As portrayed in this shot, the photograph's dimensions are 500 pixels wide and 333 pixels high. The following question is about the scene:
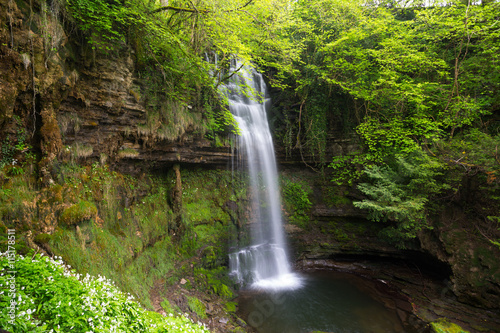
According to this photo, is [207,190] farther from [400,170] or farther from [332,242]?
[400,170]

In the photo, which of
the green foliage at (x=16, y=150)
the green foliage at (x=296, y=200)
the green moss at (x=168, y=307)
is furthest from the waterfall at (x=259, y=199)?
the green foliage at (x=16, y=150)

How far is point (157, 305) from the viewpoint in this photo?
239 inches

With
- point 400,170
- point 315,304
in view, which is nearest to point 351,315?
point 315,304

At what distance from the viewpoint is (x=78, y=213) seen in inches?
200

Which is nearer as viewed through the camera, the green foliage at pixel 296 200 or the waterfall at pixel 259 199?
the waterfall at pixel 259 199

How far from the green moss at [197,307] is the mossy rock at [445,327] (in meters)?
7.15

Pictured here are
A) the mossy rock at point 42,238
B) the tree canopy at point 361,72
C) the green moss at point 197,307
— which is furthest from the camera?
the tree canopy at point 361,72

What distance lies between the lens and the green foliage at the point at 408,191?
813cm

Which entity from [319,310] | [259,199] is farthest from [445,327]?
[259,199]

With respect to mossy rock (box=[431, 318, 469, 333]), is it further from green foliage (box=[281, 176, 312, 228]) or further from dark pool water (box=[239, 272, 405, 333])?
green foliage (box=[281, 176, 312, 228])

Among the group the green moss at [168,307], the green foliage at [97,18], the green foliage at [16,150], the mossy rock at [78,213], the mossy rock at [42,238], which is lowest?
the green moss at [168,307]

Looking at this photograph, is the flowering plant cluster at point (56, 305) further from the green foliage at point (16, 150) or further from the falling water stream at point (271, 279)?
the falling water stream at point (271, 279)

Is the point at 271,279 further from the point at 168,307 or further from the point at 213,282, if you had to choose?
the point at 168,307

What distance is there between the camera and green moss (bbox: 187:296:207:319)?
6.74 m
